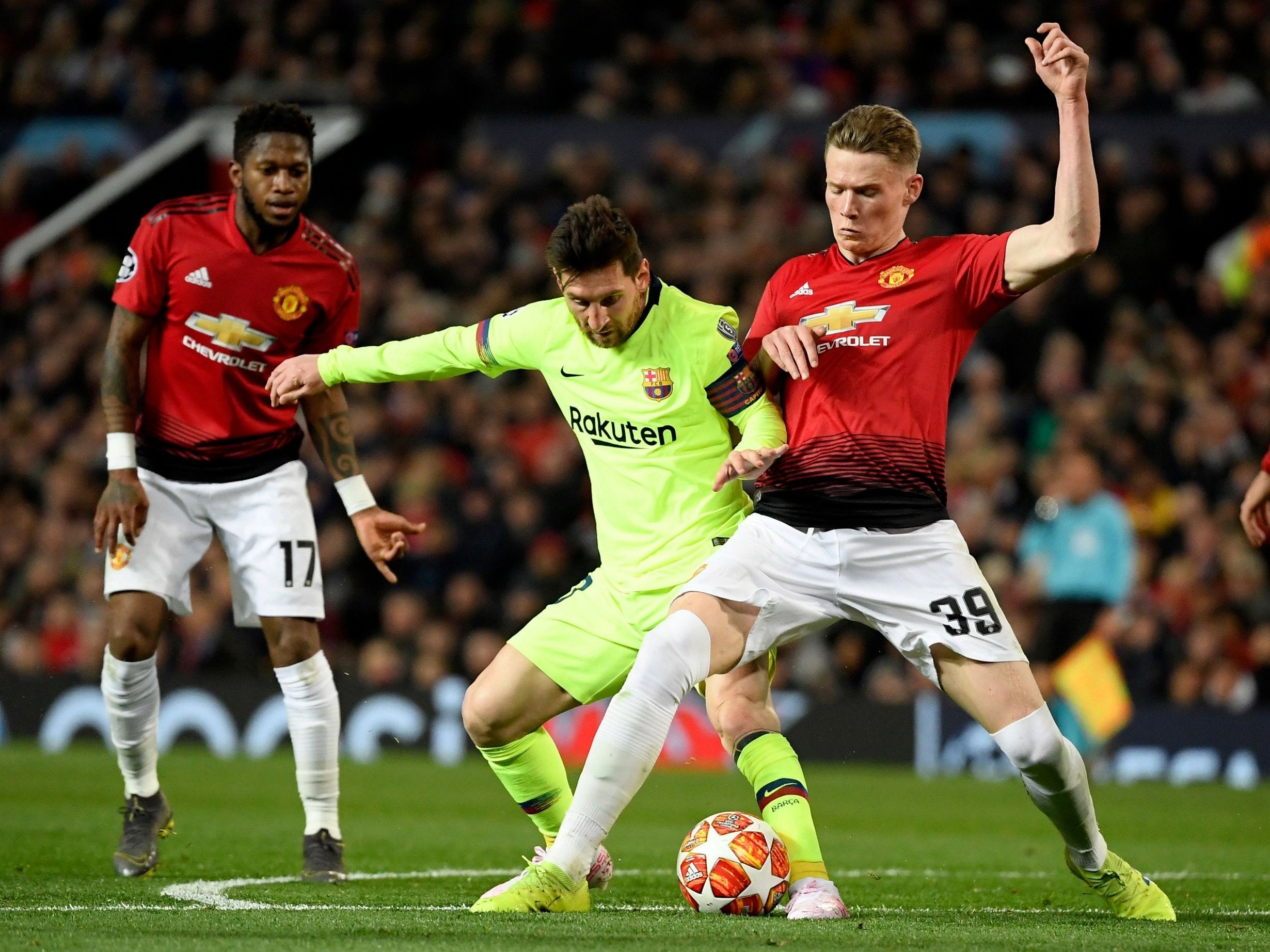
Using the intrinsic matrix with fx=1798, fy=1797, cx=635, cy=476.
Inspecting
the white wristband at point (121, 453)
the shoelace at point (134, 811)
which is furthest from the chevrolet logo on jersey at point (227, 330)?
the shoelace at point (134, 811)

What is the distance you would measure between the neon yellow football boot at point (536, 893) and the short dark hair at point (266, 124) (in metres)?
2.82

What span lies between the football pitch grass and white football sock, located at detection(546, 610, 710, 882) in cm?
23

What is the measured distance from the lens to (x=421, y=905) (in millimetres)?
5551

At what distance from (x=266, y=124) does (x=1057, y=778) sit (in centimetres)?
354

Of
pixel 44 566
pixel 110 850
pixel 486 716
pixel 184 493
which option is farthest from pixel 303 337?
pixel 44 566

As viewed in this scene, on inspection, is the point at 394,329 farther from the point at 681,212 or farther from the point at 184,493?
the point at 184,493

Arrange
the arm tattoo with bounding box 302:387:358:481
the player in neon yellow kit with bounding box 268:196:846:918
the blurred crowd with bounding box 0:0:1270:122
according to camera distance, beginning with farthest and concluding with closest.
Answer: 1. the blurred crowd with bounding box 0:0:1270:122
2. the arm tattoo with bounding box 302:387:358:481
3. the player in neon yellow kit with bounding box 268:196:846:918

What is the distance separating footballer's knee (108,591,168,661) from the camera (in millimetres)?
6496

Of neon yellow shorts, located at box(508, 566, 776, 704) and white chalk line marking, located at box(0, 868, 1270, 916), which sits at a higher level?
neon yellow shorts, located at box(508, 566, 776, 704)

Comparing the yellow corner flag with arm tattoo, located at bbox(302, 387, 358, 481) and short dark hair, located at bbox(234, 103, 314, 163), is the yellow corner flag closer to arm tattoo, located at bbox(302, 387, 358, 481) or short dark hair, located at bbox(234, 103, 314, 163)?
arm tattoo, located at bbox(302, 387, 358, 481)

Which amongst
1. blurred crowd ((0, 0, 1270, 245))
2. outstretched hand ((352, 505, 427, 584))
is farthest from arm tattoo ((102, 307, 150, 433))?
blurred crowd ((0, 0, 1270, 245))

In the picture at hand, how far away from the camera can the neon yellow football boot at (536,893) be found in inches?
198

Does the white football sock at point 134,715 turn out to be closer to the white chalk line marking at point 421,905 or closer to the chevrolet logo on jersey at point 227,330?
the white chalk line marking at point 421,905

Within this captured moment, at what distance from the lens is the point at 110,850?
7219mm
